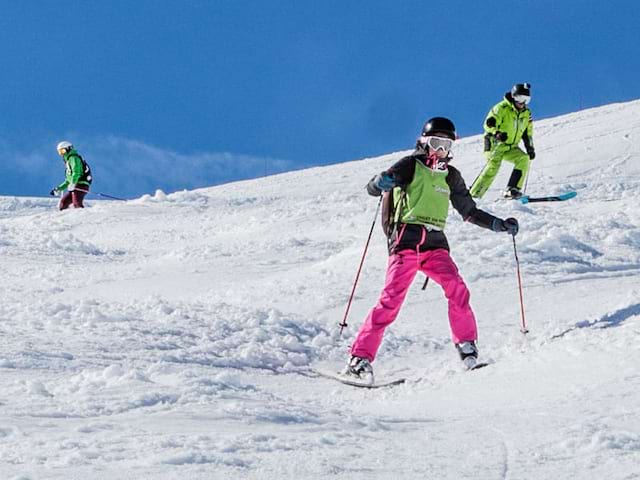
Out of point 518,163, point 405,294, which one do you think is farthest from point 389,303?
point 518,163

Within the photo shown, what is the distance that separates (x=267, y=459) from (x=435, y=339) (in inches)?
170

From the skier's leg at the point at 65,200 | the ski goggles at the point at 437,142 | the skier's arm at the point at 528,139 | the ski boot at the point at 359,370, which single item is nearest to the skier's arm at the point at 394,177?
the ski goggles at the point at 437,142

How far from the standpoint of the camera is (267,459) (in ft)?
11.1

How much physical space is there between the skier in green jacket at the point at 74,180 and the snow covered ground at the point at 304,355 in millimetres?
3610

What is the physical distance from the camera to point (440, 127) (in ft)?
21.0

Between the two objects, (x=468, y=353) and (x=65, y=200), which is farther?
(x=65, y=200)

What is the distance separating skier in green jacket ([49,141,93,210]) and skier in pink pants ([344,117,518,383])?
13883mm

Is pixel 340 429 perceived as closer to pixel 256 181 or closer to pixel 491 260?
pixel 491 260

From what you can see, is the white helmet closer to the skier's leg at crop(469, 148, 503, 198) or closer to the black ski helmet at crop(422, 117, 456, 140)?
the skier's leg at crop(469, 148, 503, 198)

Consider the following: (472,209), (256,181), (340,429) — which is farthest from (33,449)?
(256,181)

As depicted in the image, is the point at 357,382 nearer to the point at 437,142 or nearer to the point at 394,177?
the point at 394,177

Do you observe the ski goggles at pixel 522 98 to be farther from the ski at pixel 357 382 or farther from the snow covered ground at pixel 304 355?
the ski at pixel 357 382

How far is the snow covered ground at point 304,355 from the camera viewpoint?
346cm

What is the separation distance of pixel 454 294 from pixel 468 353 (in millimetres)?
445
